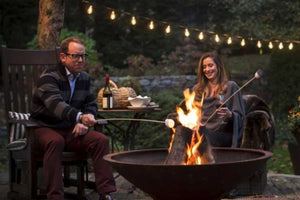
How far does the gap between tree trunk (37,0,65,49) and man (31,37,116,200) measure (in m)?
1.52

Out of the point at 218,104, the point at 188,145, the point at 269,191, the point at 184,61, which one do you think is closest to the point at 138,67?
the point at 184,61

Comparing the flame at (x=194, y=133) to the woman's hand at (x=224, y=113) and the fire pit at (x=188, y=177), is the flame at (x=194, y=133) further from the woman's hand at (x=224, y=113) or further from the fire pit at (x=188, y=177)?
the woman's hand at (x=224, y=113)

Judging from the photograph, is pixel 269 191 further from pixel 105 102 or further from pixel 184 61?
pixel 184 61

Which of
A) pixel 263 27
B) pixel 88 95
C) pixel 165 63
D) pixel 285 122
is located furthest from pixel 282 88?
pixel 88 95

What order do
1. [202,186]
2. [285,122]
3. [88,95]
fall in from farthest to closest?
1. [285,122]
2. [88,95]
3. [202,186]

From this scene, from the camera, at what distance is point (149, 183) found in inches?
129

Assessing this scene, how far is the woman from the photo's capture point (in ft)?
15.8

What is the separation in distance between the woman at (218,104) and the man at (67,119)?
0.91 m

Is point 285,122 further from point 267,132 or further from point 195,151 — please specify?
point 195,151

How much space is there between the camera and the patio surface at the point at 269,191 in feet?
16.1

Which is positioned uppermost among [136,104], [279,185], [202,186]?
[136,104]

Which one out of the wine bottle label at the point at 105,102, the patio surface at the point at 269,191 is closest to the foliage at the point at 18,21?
the patio surface at the point at 269,191

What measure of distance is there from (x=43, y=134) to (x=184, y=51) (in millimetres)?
8998

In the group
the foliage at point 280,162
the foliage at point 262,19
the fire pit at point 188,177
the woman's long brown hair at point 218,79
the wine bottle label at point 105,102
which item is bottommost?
the foliage at point 280,162
